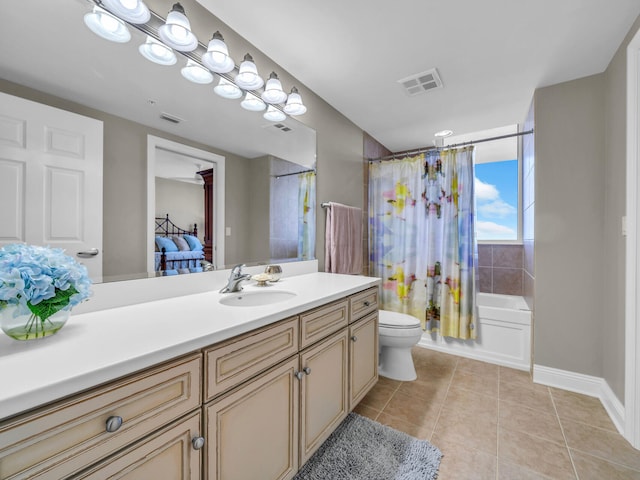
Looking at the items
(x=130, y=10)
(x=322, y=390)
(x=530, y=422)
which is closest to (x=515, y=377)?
(x=530, y=422)

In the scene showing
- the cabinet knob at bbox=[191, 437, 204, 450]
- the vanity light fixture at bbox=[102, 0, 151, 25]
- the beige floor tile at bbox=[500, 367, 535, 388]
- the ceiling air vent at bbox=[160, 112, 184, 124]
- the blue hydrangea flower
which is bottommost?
the beige floor tile at bbox=[500, 367, 535, 388]

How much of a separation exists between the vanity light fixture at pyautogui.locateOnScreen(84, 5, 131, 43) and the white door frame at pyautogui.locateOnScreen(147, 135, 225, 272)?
1.25 feet

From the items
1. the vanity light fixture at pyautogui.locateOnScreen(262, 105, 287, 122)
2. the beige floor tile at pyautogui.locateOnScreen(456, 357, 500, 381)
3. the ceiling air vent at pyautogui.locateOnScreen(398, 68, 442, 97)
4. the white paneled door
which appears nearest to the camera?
the white paneled door

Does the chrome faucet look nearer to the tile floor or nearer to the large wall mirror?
the large wall mirror

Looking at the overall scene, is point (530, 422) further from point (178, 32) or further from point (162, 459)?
point (178, 32)

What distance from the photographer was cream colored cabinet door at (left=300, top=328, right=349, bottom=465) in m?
1.21

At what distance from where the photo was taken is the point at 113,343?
73 centimetres

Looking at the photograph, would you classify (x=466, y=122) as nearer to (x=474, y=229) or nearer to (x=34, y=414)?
(x=474, y=229)

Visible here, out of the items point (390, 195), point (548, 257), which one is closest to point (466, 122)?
point (390, 195)

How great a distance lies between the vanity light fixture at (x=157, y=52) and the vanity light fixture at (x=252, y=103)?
0.43 metres

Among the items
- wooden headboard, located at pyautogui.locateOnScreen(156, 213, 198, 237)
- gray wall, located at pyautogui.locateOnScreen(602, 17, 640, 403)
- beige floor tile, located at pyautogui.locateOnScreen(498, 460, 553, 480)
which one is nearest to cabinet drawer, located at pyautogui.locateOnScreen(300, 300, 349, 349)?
wooden headboard, located at pyautogui.locateOnScreen(156, 213, 198, 237)

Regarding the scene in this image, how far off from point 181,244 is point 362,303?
3.45 feet

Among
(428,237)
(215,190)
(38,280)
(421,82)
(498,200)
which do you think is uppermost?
(421,82)

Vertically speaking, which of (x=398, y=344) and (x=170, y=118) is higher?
(x=170, y=118)
